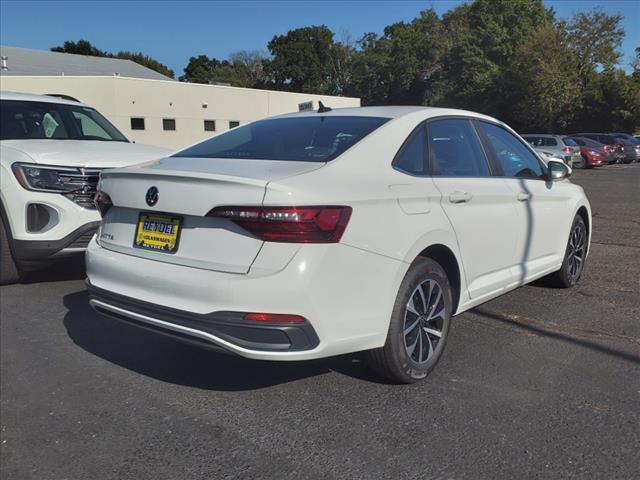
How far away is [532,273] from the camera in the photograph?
15.7 ft

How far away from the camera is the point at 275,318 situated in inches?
113

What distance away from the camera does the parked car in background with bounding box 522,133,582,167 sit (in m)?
25.9

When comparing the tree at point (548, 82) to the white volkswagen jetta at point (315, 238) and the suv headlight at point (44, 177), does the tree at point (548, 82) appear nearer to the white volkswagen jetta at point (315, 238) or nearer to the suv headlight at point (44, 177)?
the white volkswagen jetta at point (315, 238)

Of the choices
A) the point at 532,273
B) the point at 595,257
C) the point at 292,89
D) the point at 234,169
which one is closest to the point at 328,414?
the point at 234,169

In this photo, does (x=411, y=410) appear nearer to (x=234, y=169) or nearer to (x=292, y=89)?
(x=234, y=169)

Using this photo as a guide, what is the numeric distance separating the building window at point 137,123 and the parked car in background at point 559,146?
1828 centimetres

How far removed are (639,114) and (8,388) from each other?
159 feet

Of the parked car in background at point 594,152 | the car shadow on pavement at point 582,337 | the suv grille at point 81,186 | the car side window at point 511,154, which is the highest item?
the car side window at point 511,154

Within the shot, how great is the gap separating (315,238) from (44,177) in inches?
139

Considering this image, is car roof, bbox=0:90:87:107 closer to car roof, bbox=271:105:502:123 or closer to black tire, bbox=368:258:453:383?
car roof, bbox=271:105:502:123

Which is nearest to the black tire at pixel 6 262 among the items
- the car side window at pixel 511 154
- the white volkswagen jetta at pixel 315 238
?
the white volkswagen jetta at pixel 315 238

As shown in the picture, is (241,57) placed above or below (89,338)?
above

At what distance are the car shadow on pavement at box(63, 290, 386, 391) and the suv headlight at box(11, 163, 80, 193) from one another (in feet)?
4.76

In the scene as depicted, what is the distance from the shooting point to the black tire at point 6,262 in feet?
18.2
